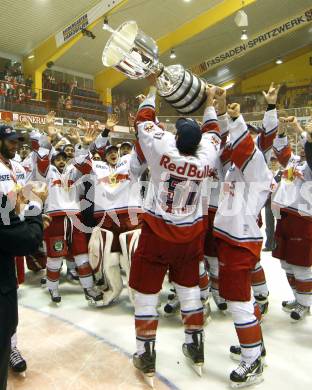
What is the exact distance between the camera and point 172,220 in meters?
2.38

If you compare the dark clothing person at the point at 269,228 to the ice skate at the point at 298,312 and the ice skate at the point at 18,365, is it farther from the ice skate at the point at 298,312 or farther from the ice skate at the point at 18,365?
the ice skate at the point at 18,365

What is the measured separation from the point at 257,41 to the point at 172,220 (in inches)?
582

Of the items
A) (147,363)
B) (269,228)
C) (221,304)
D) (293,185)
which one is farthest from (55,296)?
(269,228)

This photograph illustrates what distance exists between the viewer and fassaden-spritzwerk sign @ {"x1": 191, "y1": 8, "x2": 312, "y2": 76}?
14.4 meters

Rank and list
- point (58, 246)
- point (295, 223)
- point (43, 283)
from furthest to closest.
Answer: point (43, 283)
point (58, 246)
point (295, 223)

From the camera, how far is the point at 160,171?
236cm

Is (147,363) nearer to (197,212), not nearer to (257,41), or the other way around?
(197,212)

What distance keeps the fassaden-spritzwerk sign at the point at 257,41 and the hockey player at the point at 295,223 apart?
13.0 meters

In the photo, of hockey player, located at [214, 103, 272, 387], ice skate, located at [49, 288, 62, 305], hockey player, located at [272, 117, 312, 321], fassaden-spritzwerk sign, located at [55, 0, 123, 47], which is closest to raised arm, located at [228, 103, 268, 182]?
hockey player, located at [214, 103, 272, 387]

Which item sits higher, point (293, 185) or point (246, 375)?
point (293, 185)

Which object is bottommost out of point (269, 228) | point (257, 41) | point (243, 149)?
point (269, 228)

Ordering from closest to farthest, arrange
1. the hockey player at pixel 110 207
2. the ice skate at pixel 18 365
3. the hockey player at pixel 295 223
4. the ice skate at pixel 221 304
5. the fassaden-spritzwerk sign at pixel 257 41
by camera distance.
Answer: the ice skate at pixel 18 365 → the hockey player at pixel 295 223 → the ice skate at pixel 221 304 → the hockey player at pixel 110 207 → the fassaden-spritzwerk sign at pixel 257 41

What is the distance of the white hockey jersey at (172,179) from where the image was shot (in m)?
2.31

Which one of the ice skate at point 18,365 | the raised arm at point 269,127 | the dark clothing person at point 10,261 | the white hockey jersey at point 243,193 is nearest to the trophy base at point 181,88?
the white hockey jersey at point 243,193
